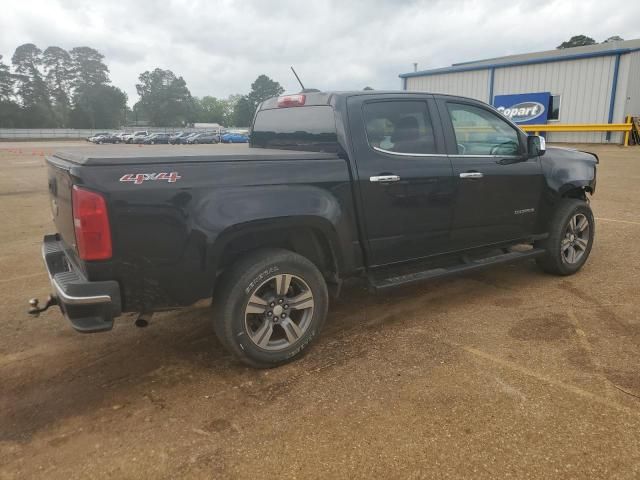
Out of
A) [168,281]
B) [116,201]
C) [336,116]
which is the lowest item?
[168,281]

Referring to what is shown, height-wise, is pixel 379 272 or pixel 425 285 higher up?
pixel 379 272

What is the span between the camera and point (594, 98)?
27609 millimetres

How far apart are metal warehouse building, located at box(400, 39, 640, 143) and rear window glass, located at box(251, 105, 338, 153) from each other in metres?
23.7

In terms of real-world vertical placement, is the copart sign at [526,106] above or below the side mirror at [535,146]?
above

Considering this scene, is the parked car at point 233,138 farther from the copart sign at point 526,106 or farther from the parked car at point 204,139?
the copart sign at point 526,106

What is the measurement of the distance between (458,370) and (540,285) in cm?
220

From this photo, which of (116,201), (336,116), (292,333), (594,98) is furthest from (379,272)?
(594,98)

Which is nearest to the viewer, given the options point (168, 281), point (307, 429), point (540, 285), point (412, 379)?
point (307, 429)

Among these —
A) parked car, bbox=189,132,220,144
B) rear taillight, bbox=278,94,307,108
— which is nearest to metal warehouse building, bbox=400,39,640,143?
rear taillight, bbox=278,94,307,108

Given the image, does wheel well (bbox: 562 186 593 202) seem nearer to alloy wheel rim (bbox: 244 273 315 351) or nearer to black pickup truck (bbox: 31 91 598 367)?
black pickup truck (bbox: 31 91 598 367)

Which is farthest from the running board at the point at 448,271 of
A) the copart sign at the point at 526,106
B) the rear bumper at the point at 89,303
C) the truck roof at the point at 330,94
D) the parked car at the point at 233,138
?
the parked car at the point at 233,138

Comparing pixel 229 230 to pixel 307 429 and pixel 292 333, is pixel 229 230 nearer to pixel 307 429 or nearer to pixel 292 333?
pixel 292 333

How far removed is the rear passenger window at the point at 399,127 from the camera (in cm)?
382

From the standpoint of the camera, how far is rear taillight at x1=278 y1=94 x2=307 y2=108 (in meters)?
4.17
